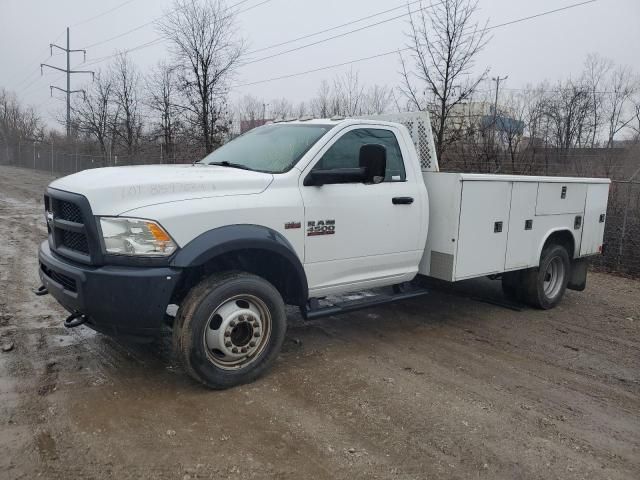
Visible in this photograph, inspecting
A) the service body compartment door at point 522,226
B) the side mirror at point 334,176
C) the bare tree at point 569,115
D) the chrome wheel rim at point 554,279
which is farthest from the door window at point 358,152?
the bare tree at point 569,115

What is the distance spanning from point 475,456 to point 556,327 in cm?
355

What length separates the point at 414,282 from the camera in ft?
20.6

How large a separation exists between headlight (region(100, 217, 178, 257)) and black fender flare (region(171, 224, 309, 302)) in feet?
0.69

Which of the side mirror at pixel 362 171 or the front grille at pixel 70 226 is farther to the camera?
the side mirror at pixel 362 171

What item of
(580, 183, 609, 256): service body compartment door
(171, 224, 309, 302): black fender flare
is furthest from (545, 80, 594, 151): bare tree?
(171, 224, 309, 302): black fender flare

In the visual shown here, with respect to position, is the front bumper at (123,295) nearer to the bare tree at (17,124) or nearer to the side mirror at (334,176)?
the side mirror at (334,176)

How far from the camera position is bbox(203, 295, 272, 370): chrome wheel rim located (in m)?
4.11

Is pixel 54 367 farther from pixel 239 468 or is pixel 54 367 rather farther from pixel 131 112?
pixel 131 112

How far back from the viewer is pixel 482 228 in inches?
230

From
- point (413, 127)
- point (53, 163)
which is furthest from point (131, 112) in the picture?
point (413, 127)

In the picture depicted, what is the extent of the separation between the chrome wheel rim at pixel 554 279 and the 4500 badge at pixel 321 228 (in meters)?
3.86

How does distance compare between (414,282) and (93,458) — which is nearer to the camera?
(93,458)

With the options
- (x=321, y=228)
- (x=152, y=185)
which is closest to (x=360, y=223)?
(x=321, y=228)

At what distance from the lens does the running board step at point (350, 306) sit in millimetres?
4812
